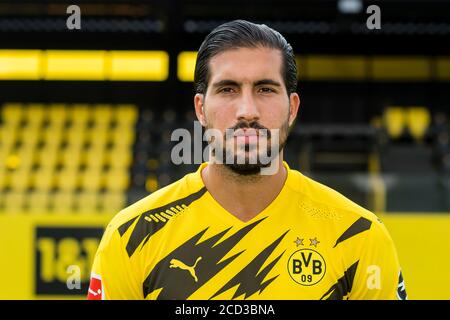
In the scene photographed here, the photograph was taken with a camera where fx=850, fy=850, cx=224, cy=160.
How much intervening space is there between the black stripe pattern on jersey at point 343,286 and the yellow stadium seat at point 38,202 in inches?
369

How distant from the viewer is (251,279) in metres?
2.91

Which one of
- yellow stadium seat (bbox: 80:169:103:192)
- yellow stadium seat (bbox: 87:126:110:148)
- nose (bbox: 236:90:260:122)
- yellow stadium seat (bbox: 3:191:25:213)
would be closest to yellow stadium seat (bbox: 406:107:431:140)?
yellow stadium seat (bbox: 87:126:110:148)

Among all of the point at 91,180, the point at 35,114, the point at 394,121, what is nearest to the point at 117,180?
the point at 91,180

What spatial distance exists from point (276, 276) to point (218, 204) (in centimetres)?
33

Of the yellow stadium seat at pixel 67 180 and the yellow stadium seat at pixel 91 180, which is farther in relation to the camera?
the yellow stadium seat at pixel 91 180

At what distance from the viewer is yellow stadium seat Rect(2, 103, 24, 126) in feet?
50.1

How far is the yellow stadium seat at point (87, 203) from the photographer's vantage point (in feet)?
38.2

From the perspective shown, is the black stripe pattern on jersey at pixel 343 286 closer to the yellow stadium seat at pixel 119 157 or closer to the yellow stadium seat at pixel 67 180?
the yellow stadium seat at pixel 67 180

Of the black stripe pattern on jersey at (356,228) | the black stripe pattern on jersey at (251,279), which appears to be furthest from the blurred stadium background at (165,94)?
the black stripe pattern on jersey at (251,279)

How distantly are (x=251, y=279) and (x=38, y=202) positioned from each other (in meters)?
9.76

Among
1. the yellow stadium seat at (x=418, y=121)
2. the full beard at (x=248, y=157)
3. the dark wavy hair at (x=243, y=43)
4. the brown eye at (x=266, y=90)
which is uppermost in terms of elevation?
the yellow stadium seat at (x=418, y=121)

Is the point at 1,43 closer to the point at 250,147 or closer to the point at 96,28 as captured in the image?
the point at 96,28

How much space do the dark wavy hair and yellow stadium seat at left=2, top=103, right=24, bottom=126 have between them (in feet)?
41.9

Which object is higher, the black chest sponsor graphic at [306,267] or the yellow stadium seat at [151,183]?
the yellow stadium seat at [151,183]
